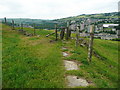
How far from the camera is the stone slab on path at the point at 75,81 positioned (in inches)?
295

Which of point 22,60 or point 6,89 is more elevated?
point 22,60

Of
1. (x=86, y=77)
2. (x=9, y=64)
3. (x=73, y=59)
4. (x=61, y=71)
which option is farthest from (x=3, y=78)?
(x=73, y=59)

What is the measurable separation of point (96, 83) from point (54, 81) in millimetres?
2545

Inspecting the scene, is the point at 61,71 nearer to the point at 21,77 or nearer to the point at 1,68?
the point at 21,77

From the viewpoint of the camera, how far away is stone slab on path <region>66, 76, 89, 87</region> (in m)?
7.49

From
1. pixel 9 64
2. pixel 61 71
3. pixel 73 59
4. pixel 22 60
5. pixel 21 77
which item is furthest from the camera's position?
pixel 73 59

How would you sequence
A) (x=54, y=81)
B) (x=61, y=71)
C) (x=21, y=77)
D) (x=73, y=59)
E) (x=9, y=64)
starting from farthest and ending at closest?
(x=73, y=59) < (x=9, y=64) < (x=61, y=71) < (x=21, y=77) < (x=54, y=81)

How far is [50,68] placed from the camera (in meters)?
9.81

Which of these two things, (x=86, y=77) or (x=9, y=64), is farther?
(x=9, y=64)

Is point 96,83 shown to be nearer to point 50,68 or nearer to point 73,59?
point 50,68

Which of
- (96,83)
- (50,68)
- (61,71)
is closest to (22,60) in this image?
(50,68)

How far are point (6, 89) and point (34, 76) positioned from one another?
6.25 feet

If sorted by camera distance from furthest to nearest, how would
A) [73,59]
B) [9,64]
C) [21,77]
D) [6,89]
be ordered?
[73,59] < [9,64] < [21,77] < [6,89]

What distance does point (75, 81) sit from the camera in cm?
790
